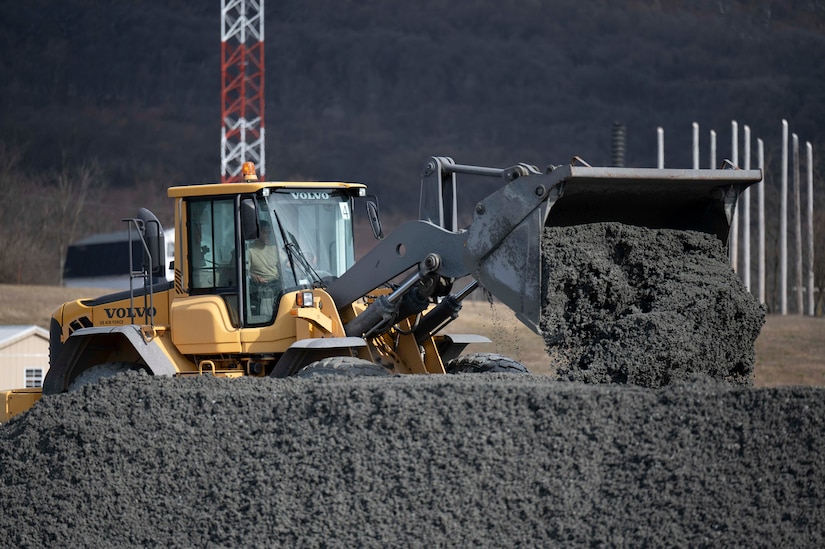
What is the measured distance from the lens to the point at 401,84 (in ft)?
331

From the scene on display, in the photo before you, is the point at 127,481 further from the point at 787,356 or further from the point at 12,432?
the point at 787,356

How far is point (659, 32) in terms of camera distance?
94.1 m

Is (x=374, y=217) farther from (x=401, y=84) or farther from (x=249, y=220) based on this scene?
(x=401, y=84)

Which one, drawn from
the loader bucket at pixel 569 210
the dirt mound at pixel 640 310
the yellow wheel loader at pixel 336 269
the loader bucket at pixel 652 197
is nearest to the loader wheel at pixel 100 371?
the yellow wheel loader at pixel 336 269

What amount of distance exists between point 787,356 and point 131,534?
23.3m

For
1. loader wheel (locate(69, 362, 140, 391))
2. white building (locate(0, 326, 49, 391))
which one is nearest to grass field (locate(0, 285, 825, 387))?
white building (locate(0, 326, 49, 391))

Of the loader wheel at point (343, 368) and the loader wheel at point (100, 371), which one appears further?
the loader wheel at point (100, 371)

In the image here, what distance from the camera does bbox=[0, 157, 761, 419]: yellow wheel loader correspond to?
8992 mm

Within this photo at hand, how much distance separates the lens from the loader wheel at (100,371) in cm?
1067

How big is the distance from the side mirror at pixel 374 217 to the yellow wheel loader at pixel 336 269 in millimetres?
18

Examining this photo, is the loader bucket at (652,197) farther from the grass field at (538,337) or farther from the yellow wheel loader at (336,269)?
the grass field at (538,337)

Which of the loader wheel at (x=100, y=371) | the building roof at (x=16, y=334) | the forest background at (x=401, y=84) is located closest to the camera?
the loader wheel at (x=100, y=371)

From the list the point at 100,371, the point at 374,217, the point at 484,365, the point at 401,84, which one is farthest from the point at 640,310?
the point at 401,84

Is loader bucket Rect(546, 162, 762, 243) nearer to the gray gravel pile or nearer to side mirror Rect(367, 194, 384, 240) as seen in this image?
the gray gravel pile
